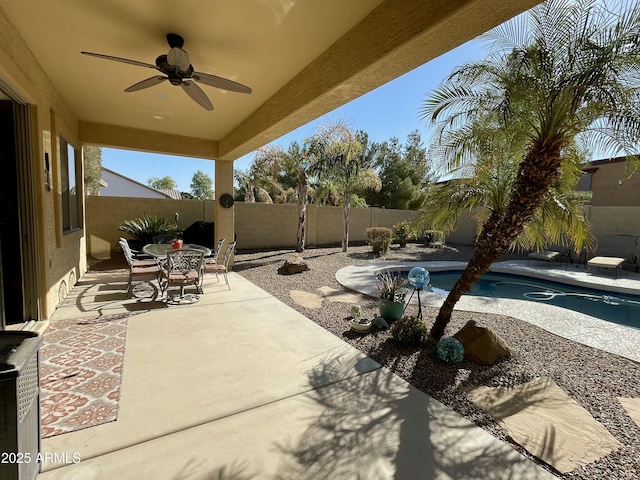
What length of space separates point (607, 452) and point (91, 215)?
11.0m

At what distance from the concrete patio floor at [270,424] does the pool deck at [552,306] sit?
9.40 ft

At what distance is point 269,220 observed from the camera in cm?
1183

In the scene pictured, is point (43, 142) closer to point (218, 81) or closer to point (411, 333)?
point (218, 81)

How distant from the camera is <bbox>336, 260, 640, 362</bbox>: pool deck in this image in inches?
161

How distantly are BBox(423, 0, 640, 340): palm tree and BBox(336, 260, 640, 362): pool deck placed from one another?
1979mm

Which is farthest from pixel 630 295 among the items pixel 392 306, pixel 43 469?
pixel 43 469

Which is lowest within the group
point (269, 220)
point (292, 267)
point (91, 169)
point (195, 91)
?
point (292, 267)

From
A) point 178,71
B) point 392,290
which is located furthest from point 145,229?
point 392,290

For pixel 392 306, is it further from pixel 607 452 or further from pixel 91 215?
pixel 91 215

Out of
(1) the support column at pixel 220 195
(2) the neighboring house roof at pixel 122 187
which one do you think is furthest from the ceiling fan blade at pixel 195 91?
(2) the neighboring house roof at pixel 122 187

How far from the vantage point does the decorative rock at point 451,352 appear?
324 cm

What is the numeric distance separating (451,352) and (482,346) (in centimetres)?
38

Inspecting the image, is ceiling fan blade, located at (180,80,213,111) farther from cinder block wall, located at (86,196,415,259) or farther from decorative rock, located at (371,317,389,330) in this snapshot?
cinder block wall, located at (86,196,415,259)

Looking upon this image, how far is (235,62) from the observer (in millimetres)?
3924
